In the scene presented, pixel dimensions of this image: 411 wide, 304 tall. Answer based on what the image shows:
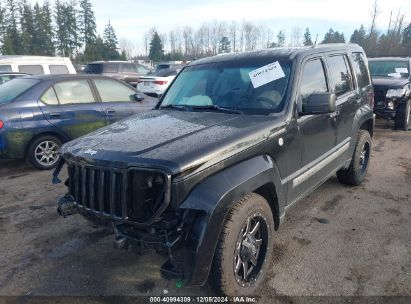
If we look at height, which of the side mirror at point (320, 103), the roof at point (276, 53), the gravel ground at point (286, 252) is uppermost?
the roof at point (276, 53)

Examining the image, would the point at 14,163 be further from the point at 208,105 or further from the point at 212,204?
the point at 212,204

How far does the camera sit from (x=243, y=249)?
2783mm

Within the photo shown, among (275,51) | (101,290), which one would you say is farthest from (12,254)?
(275,51)

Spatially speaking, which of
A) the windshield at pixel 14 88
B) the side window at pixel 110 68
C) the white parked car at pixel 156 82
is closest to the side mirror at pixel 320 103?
the windshield at pixel 14 88

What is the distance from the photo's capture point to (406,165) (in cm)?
623

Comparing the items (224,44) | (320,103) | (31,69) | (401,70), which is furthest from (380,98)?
(224,44)

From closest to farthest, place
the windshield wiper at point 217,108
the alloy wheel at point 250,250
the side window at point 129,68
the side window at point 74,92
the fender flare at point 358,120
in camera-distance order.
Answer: the alloy wheel at point 250,250, the windshield wiper at point 217,108, the fender flare at point 358,120, the side window at point 74,92, the side window at point 129,68

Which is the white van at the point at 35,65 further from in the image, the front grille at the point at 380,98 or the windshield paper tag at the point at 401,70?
the windshield paper tag at the point at 401,70

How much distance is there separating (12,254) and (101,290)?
1230 millimetres

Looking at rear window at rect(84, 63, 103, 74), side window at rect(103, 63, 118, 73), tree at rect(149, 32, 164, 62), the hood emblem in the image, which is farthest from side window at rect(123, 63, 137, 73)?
tree at rect(149, 32, 164, 62)

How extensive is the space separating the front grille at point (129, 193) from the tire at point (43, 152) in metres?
4.04

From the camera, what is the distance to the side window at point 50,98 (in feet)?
20.3

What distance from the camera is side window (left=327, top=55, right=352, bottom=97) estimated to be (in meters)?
4.15

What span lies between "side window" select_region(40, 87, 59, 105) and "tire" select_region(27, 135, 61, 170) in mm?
605
